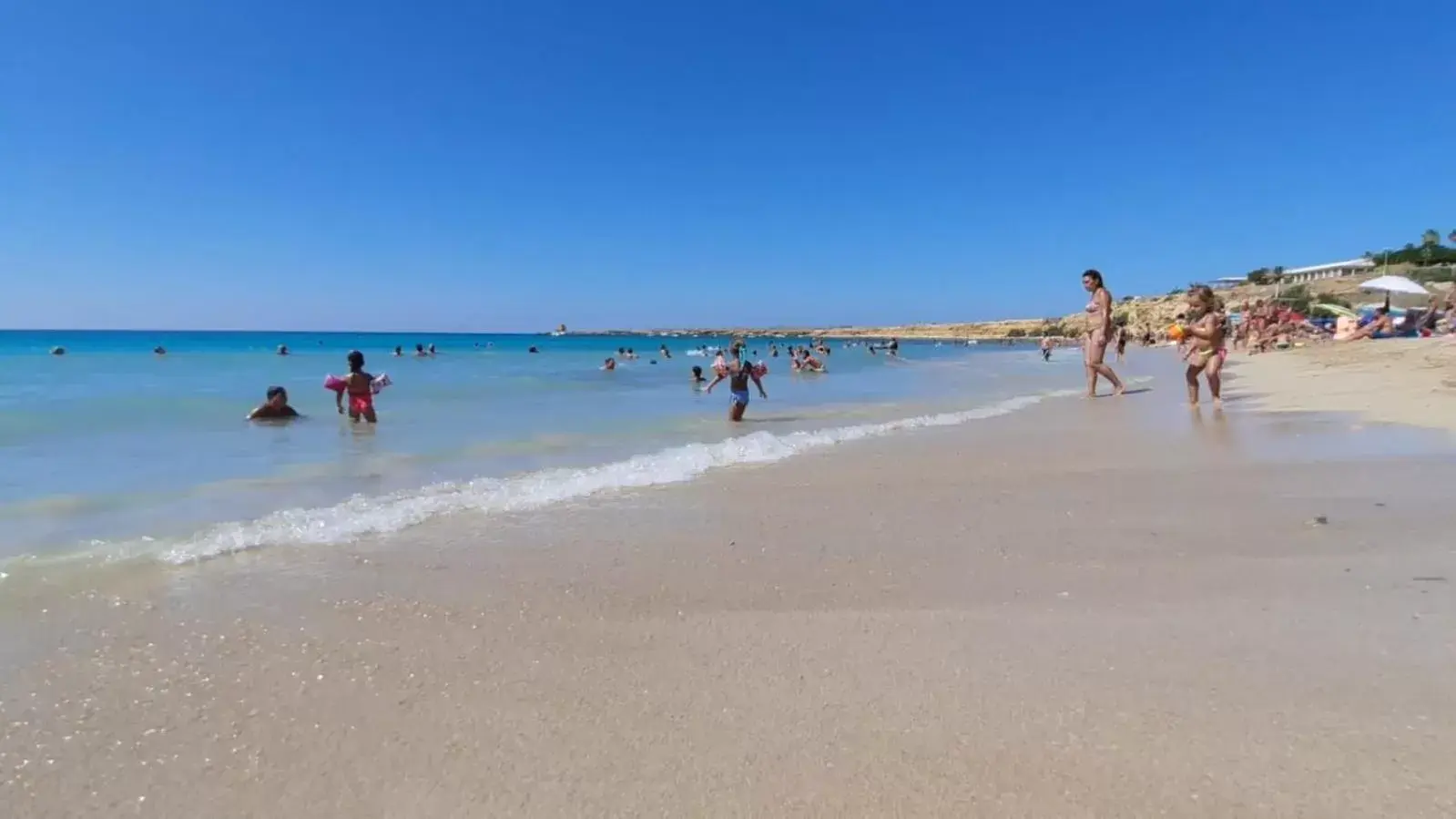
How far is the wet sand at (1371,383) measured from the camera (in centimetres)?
849

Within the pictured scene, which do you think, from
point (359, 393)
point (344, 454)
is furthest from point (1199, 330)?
point (359, 393)

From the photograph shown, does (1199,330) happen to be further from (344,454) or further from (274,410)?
(274,410)

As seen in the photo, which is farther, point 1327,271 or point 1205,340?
point 1327,271

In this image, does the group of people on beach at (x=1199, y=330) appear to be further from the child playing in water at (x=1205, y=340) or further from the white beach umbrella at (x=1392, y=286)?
the white beach umbrella at (x=1392, y=286)

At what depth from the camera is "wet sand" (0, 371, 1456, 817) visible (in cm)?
181

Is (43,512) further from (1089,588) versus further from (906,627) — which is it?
(1089,588)

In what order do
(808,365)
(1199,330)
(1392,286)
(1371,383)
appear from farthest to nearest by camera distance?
(1392,286) < (808,365) < (1371,383) < (1199,330)

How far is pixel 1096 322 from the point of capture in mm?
11594

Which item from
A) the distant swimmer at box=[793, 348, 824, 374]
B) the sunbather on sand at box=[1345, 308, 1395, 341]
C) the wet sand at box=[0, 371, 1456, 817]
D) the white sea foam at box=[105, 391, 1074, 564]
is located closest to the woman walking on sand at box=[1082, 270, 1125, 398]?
the white sea foam at box=[105, 391, 1074, 564]

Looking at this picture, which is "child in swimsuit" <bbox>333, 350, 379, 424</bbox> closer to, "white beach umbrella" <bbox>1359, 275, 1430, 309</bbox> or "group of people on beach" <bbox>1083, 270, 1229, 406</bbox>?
"group of people on beach" <bbox>1083, 270, 1229, 406</bbox>

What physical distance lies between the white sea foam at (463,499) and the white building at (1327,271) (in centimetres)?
6760

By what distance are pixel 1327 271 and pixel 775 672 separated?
79823mm

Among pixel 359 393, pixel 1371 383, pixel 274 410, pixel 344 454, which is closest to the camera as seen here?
pixel 344 454

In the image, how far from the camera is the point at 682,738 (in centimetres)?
201
